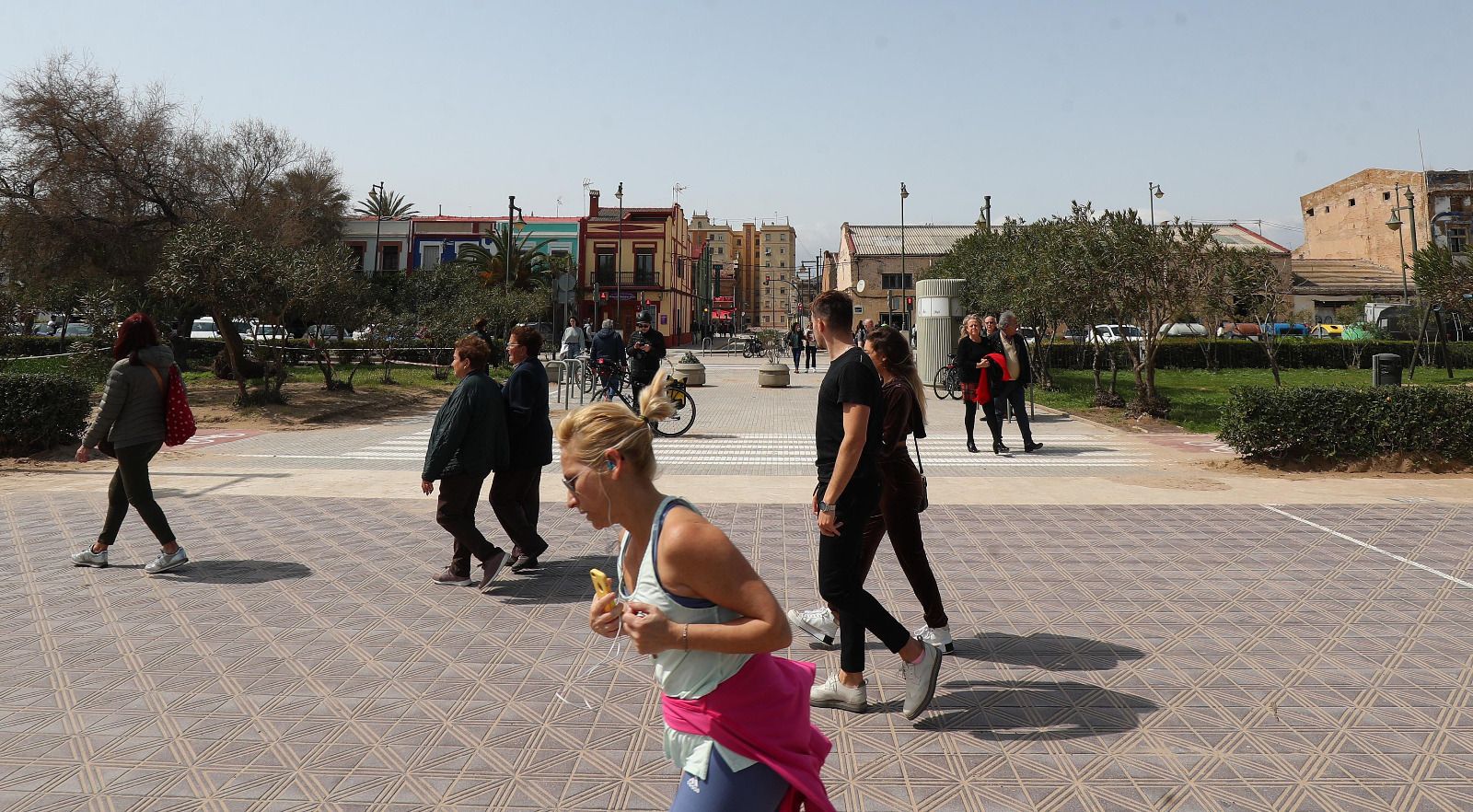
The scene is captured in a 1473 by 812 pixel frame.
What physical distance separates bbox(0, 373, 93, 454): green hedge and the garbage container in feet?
51.7

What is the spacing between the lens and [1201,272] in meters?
15.6

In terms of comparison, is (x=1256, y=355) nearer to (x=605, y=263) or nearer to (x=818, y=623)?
(x=818, y=623)

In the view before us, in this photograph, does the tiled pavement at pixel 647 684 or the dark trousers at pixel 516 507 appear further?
the dark trousers at pixel 516 507

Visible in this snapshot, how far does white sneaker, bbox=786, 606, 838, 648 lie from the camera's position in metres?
4.79

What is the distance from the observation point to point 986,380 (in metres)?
11.7

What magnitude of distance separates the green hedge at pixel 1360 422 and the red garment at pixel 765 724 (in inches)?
399

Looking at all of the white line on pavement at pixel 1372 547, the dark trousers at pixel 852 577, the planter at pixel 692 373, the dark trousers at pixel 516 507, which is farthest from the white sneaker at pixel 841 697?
the planter at pixel 692 373

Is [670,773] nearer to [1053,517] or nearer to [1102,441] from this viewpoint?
[1053,517]

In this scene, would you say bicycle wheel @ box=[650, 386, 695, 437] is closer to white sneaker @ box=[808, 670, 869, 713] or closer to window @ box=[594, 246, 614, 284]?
white sneaker @ box=[808, 670, 869, 713]

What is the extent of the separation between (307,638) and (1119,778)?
3.75 meters

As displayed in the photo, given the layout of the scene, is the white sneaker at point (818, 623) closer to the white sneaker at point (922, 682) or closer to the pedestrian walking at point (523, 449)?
the white sneaker at point (922, 682)

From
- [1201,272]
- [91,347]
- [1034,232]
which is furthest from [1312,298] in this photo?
[91,347]

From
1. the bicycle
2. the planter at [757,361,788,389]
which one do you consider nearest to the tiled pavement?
the bicycle

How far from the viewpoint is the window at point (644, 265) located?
61.1 m
